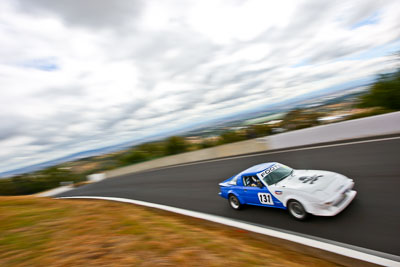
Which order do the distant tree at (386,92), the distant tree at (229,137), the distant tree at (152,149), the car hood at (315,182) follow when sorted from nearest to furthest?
the car hood at (315,182) < the distant tree at (386,92) < the distant tree at (229,137) < the distant tree at (152,149)

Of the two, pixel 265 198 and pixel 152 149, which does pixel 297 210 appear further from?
pixel 152 149

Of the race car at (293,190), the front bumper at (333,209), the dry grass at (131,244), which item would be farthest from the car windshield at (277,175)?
the dry grass at (131,244)

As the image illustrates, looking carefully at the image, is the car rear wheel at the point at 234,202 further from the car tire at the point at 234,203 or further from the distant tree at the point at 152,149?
the distant tree at the point at 152,149

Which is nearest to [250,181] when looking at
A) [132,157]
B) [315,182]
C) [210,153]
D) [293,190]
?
[293,190]

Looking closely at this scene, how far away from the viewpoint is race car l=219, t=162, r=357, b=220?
450 cm

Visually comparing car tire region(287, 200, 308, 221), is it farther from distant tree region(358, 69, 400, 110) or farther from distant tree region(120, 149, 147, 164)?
distant tree region(120, 149, 147, 164)

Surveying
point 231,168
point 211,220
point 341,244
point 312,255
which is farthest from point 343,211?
point 231,168

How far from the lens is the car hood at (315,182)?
462cm

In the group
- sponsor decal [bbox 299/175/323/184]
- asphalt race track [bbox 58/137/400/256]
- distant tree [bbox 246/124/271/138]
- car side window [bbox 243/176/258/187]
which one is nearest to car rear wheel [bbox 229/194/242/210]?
asphalt race track [bbox 58/137/400/256]

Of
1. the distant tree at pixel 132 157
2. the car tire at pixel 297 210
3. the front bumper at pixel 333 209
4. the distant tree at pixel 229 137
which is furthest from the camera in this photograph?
the distant tree at pixel 132 157

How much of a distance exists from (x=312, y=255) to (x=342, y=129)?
891 centimetres

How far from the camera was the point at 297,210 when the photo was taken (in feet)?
16.3

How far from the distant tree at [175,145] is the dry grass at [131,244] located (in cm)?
2147

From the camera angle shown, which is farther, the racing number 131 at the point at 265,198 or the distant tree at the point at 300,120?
the distant tree at the point at 300,120
